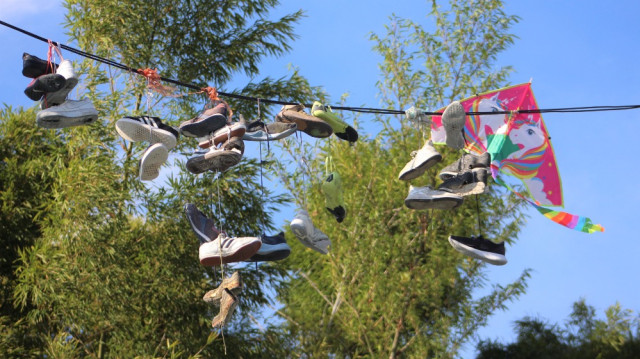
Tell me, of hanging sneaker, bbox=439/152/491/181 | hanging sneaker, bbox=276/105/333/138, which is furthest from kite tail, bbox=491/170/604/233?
hanging sneaker, bbox=276/105/333/138

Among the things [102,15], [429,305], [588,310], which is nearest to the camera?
[102,15]

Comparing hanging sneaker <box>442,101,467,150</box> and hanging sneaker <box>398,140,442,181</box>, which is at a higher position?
hanging sneaker <box>442,101,467,150</box>

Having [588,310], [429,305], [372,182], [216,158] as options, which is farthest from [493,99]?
[588,310]

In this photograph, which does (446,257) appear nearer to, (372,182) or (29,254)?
(372,182)

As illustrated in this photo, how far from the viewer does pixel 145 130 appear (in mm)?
4488

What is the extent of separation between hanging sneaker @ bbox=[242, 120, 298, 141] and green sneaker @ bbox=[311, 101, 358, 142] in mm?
199

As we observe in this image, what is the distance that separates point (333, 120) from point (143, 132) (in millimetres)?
1133

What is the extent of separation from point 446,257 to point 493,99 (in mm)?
2083

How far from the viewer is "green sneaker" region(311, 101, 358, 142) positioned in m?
4.89

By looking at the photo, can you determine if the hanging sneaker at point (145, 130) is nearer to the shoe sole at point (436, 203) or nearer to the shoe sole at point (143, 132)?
the shoe sole at point (143, 132)

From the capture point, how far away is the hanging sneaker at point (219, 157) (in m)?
4.36

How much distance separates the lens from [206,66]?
29.5ft

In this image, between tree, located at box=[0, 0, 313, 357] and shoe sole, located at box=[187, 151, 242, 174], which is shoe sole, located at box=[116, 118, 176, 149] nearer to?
shoe sole, located at box=[187, 151, 242, 174]

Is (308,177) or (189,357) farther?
(308,177)
